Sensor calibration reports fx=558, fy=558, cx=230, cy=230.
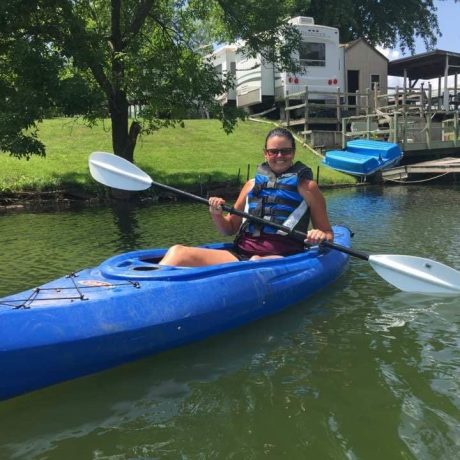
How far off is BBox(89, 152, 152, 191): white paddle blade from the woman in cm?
110

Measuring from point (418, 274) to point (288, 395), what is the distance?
190 cm

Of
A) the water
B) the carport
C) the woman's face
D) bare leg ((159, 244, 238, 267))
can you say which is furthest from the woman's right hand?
the carport

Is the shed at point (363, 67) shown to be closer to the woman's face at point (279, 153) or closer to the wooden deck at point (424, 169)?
the wooden deck at point (424, 169)

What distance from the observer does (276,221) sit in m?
4.77

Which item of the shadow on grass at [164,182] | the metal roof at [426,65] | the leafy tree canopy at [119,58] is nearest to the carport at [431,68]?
the metal roof at [426,65]

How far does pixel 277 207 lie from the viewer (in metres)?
4.75

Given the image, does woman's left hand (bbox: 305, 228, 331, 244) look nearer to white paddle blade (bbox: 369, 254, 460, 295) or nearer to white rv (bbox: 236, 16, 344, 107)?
white paddle blade (bbox: 369, 254, 460, 295)

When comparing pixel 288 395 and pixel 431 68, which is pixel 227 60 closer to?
pixel 431 68

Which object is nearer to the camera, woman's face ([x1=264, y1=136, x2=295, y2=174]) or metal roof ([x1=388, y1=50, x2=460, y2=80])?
woman's face ([x1=264, y1=136, x2=295, y2=174])

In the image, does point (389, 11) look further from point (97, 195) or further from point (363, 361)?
point (363, 361)

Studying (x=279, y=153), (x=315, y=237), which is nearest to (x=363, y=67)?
(x=279, y=153)

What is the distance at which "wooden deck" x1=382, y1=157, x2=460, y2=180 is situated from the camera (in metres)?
16.0

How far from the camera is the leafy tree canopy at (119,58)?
11.4 m

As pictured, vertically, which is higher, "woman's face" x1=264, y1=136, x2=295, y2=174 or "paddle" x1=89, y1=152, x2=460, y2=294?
"woman's face" x1=264, y1=136, x2=295, y2=174
